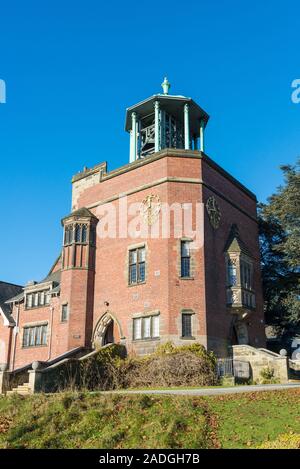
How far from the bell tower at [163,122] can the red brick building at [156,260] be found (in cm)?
13

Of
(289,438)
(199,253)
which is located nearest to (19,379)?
(199,253)

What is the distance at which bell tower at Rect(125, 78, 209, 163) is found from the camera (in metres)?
33.6

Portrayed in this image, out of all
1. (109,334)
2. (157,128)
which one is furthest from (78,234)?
(157,128)

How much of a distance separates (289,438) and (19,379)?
16745 mm

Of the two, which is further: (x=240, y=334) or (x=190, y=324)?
(x=240, y=334)

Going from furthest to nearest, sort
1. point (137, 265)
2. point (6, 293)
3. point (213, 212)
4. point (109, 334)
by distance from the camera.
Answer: point (6, 293) < point (109, 334) < point (213, 212) < point (137, 265)

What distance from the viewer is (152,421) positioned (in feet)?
43.9

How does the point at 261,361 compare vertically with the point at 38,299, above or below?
below

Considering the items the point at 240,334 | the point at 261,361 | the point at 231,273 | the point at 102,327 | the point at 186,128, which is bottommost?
the point at 261,361

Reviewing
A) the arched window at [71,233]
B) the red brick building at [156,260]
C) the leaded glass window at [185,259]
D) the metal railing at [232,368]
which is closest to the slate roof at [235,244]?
the red brick building at [156,260]

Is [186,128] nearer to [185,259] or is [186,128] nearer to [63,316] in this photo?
[185,259]

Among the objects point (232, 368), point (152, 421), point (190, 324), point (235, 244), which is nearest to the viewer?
point (152, 421)

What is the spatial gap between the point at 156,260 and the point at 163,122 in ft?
38.0

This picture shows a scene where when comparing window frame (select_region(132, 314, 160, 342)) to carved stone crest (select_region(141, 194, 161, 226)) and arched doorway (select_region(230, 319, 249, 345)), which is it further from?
arched doorway (select_region(230, 319, 249, 345))
